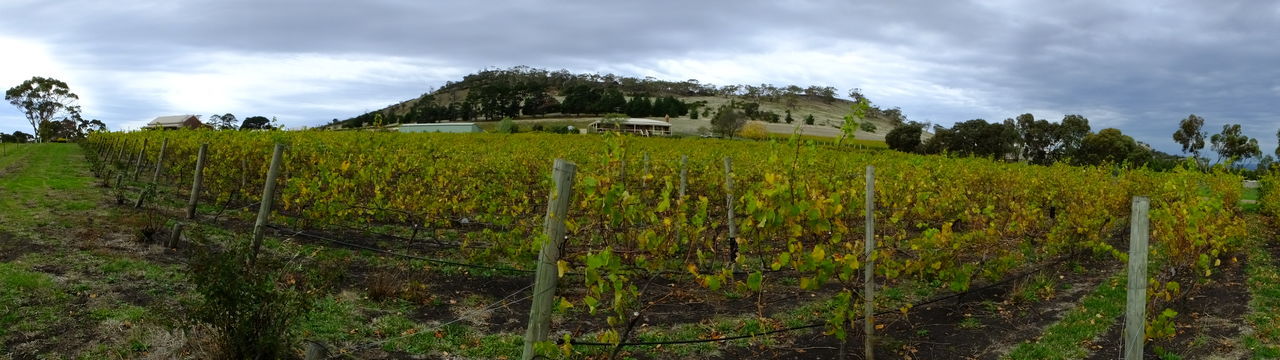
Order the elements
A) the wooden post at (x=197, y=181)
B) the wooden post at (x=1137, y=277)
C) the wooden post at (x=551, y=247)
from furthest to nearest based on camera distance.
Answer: the wooden post at (x=197, y=181) → the wooden post at (x=1137, y=277) → the wooden post at (x=551, y=247)

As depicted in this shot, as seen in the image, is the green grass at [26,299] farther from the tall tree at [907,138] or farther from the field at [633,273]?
the tall tree at [907,138]

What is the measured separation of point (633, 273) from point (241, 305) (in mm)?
2243

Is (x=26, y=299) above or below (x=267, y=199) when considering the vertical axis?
below

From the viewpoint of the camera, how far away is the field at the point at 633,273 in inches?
164

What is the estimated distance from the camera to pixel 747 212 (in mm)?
3799

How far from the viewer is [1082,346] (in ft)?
18.7

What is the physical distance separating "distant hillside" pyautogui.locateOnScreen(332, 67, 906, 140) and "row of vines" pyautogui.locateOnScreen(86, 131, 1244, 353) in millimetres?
41351

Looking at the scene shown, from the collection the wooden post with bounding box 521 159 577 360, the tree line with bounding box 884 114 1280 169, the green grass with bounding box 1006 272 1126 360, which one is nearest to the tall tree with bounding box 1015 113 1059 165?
the tree line with bounding box 884 114 1280 169

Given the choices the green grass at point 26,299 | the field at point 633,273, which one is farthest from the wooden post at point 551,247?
the green grass at point 26,299

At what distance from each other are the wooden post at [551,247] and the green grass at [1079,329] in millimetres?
3921

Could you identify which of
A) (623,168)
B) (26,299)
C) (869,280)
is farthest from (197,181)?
(869,280)

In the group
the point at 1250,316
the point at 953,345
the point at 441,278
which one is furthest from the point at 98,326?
the point at 1250,316

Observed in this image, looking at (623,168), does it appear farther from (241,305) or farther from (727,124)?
(727,124)

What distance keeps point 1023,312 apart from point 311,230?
8.66 m
